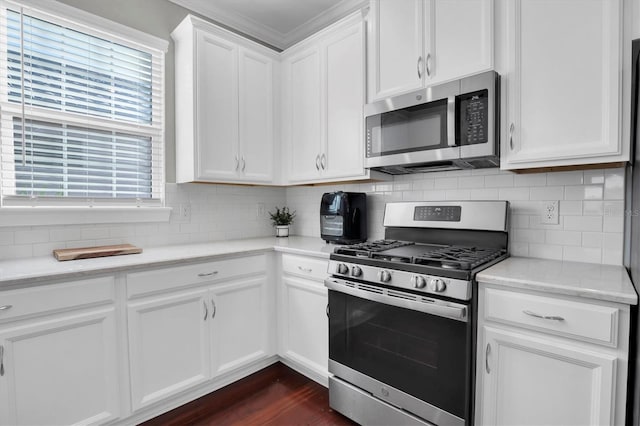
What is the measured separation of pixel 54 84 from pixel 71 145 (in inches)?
14.6

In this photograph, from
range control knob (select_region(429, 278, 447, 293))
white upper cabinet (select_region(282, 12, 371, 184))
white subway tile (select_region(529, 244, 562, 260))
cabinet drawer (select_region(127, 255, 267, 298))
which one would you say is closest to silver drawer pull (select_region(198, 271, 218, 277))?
cabinet drawer (select_region(127, 255, 267, 298))

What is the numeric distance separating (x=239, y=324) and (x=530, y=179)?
2.00 metres

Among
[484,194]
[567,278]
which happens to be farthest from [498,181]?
[567,278]

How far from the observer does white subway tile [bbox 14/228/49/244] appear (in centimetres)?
193

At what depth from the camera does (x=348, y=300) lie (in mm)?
1903

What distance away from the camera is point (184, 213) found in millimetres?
2627

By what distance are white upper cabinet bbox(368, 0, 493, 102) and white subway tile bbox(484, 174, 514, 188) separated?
24.8 inches

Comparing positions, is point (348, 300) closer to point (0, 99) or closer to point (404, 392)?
point (404, 392)

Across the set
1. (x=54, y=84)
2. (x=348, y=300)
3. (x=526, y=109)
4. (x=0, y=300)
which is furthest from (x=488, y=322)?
(x=54, y=84)

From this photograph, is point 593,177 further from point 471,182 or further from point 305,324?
point 305,324

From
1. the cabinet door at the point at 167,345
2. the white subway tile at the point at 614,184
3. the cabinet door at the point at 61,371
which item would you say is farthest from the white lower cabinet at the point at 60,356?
the white subway tile at the point at 614,184

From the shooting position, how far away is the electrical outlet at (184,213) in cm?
261

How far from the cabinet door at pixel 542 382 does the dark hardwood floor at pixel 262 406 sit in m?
0.87

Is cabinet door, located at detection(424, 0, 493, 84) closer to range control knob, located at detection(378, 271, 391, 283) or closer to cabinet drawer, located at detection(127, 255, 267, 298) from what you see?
range control knob, located at detection(378, 271, 391, 283)
